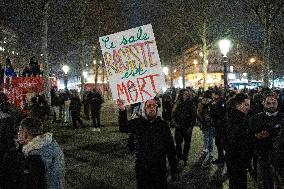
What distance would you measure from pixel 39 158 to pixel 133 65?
3.40 meters

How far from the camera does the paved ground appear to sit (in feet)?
30.9

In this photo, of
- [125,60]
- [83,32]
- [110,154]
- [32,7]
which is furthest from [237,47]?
[125,60]

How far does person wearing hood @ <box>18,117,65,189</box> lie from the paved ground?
15.3ft

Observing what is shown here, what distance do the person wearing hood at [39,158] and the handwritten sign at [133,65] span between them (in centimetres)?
241

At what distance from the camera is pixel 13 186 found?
4.27 m

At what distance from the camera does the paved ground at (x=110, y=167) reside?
943cm

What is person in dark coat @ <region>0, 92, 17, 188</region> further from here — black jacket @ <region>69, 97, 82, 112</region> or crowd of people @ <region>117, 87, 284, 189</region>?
black jacket @ <region>69, 97, 82, 112</region>

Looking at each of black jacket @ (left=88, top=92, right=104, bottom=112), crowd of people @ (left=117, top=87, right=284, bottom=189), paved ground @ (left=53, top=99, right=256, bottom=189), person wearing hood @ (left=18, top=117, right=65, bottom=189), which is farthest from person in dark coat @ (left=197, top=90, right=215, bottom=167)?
person wearing hood @ (left=18, top=117, right=65, bottom=189)

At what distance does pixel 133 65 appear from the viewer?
737 centimetres

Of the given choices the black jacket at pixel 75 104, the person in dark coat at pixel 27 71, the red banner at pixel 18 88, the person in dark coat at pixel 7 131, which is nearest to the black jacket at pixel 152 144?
the person in dark coat at pixel 7 131

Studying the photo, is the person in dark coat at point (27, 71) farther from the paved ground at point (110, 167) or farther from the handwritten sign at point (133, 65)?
the handwritten sign at point (133, 65)

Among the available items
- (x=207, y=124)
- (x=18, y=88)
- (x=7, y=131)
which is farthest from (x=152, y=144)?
(x=18, y=88)

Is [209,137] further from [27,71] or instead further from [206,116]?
[27,71]

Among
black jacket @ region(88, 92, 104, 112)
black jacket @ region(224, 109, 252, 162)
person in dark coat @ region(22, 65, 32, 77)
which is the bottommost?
black jacket @ region(224, 109, 252, 162)
